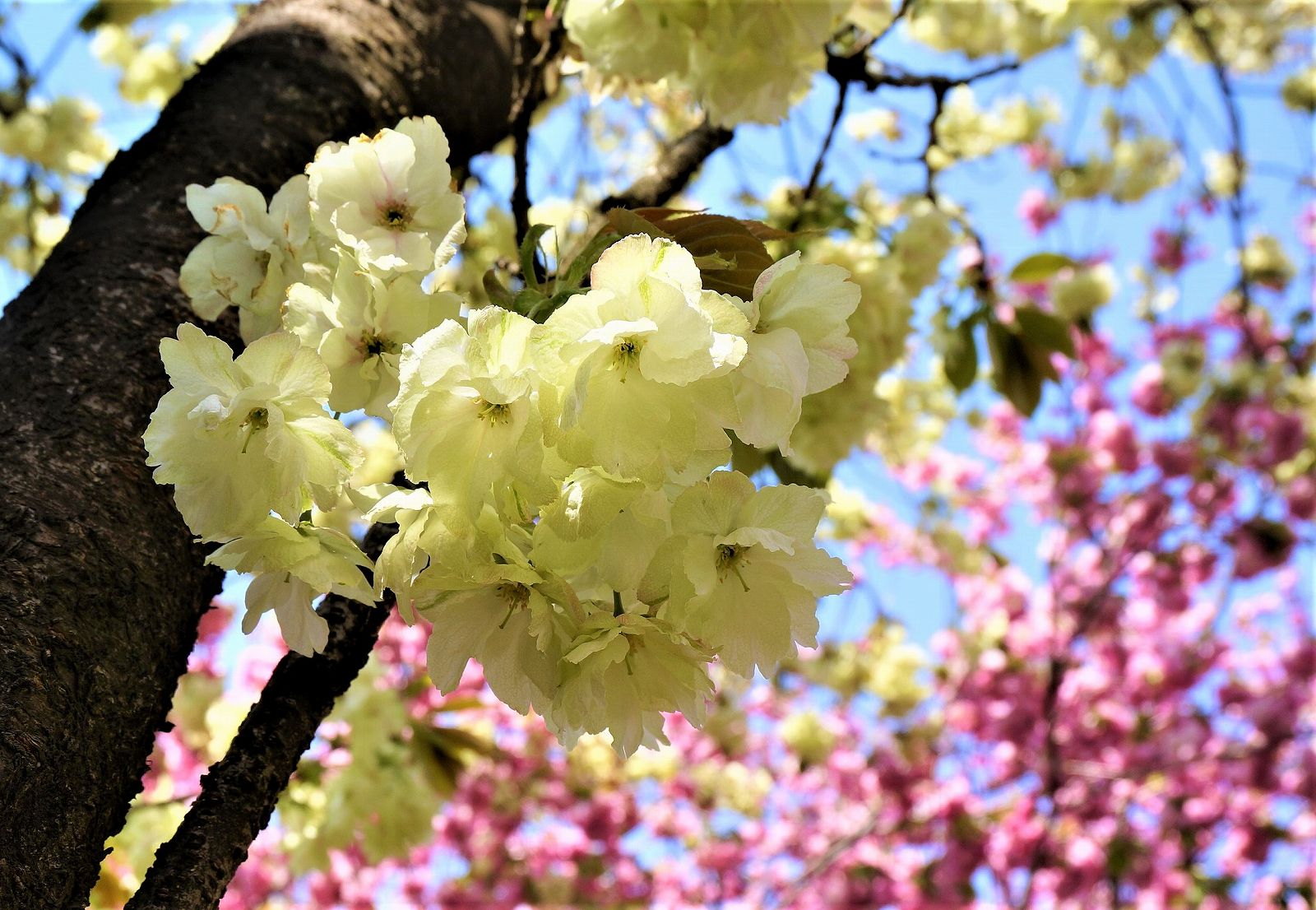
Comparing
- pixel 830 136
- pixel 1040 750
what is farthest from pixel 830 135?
pixel 1040 750

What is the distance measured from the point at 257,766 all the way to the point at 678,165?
95cm

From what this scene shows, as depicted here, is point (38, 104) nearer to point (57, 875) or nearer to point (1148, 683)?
point (57, 875)

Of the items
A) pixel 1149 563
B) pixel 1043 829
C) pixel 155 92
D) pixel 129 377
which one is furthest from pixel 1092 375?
pixel 129 377

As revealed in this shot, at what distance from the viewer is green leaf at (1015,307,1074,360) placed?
4.92 ft

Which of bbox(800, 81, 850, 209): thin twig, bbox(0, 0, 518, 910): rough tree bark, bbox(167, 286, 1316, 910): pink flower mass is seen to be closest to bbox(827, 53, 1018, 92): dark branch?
bbox(800, 81, 850, 209): thin twig

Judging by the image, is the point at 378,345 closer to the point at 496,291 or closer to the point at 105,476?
the point at 496,291


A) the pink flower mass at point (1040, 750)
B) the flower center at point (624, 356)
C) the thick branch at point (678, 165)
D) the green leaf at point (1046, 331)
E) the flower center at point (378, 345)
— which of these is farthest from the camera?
the pink flower mass at point (1040, 750)

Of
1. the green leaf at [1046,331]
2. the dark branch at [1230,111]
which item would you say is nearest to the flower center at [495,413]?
the green leaf at [1046,331]

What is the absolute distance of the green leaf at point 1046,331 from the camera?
1.50 m

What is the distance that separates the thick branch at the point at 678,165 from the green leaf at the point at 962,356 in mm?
471

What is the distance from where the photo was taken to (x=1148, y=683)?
4.62 meters

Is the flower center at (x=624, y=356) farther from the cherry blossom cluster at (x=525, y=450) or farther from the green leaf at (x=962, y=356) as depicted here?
the green leaf at (x=962, y=356)

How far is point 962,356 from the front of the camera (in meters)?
1.60

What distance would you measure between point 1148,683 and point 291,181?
477 centimetres
